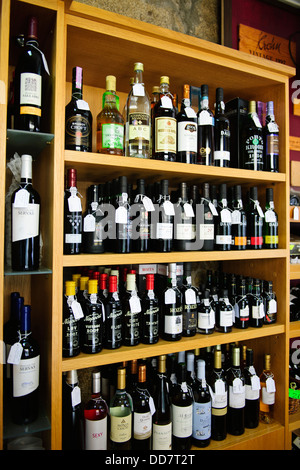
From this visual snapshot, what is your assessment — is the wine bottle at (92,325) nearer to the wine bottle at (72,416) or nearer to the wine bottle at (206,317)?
the wine bottle at (72,416)

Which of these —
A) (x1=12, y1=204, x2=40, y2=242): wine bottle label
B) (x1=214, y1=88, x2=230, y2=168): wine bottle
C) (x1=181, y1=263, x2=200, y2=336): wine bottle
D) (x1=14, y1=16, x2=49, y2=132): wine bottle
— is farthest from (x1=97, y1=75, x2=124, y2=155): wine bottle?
(x1=181, y1=263, x2=200, y2=336): wine bottle

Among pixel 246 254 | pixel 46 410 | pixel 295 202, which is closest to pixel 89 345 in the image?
pixel 46 410

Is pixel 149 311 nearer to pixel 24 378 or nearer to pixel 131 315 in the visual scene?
pixel 131 315

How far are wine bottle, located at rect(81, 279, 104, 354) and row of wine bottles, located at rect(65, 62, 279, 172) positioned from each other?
23.5 inches

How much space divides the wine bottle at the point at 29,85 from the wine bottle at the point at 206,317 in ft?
3.54

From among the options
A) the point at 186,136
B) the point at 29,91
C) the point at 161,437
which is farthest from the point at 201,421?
the point at 29,91

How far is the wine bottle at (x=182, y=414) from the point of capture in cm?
145

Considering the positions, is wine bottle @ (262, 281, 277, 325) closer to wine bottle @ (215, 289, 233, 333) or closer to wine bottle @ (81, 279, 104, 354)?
wine bottle @ (215, 289, 233, 333)

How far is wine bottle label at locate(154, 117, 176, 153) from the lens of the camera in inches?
56.6

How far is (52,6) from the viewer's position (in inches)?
45.1

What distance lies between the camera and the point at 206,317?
157 cm

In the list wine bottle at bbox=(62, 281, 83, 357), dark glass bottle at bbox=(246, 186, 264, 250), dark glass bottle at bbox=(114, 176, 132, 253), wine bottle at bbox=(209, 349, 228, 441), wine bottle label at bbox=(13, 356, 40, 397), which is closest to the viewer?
wine bottle label at bbox=(13, 356, 40, 397)

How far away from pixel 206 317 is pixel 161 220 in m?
0.53

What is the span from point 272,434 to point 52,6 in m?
2.18
